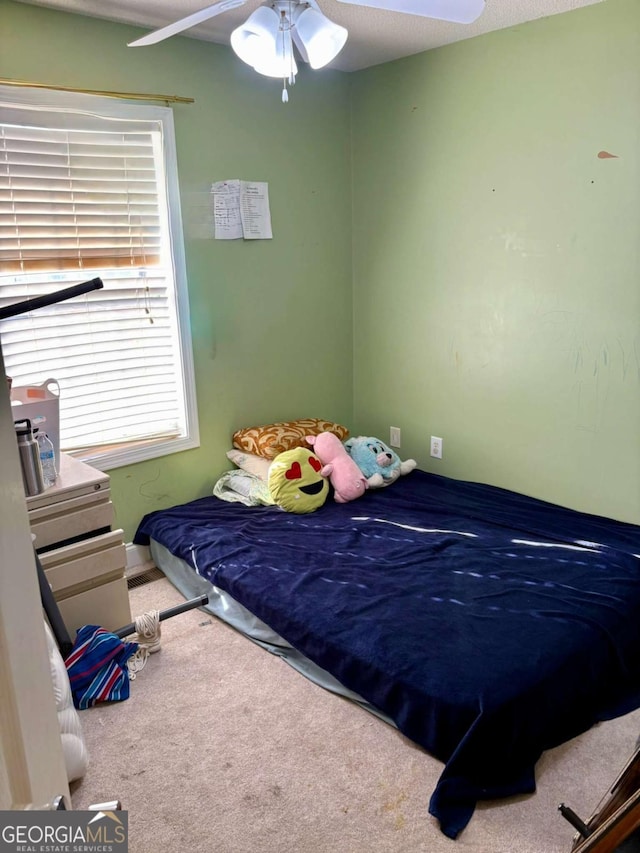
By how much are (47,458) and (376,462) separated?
1.64 m

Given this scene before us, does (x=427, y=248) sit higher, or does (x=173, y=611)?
(x=427, y=248)

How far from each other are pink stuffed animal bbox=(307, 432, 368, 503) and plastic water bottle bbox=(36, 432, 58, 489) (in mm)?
1312

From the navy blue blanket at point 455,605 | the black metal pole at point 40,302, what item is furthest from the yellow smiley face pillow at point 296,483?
the black metal pole at point 40,302

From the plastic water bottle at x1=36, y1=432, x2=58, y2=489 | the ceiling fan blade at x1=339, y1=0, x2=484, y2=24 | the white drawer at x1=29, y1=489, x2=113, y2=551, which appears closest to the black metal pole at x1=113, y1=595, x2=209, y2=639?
the white drawer at x1=29, y1=489, x2=113, y2=551

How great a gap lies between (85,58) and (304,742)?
2.77 m

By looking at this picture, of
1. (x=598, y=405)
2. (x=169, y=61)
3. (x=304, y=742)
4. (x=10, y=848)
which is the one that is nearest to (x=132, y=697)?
(x=304, y=742)

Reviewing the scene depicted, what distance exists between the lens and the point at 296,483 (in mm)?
3141

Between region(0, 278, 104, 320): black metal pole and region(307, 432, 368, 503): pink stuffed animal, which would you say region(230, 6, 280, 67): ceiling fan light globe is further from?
region(307, 432, 368, 503): pink stuffed animal

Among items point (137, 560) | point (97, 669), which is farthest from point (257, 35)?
point (137, 560)

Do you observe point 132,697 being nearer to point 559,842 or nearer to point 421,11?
point 559,842

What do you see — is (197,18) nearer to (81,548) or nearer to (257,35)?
(257,35)

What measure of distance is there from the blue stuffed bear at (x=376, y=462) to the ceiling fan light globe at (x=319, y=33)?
6.22 ft

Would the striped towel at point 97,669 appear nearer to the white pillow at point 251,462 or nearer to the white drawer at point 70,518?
the white drawer at point 70,518

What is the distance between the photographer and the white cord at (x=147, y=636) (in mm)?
2432
